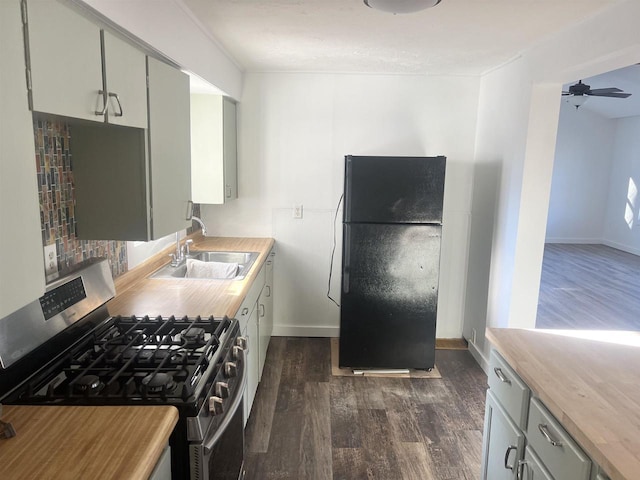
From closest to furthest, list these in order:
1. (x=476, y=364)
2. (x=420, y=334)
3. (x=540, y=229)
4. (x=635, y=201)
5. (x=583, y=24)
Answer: (x=583, y=24) → (x=540, y=229) → (x=420, y=334) → (x=476, y=364) → (x=635, y=201)

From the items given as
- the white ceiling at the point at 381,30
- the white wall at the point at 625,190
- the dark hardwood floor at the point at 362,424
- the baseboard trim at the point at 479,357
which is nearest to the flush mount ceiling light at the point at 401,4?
the white ceiling at the point at 381,30

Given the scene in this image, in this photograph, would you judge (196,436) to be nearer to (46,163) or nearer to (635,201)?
(46,163)

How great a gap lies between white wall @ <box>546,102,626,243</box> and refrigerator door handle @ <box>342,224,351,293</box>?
6749mm

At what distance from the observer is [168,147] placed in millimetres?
2021

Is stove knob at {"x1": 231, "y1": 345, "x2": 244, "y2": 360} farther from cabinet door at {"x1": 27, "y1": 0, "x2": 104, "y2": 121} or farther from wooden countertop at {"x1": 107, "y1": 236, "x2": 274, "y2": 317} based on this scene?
cabinet door at {"x1": 27, "y1": 0, "x2": 104, "y2": 121}

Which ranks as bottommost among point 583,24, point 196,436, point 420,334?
point 420,334

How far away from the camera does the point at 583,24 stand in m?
2.29

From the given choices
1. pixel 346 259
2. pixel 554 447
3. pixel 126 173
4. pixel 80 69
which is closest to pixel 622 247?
pixel 346 259

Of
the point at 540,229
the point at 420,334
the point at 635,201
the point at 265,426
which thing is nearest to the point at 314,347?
the point at 420,334

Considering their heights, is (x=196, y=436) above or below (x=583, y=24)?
below

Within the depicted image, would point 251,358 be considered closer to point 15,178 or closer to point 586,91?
point 15,178

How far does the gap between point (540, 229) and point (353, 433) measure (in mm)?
1760

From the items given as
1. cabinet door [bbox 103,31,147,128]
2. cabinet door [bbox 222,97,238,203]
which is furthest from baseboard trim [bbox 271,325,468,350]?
cabinet door [bbox 103,31,147,128]

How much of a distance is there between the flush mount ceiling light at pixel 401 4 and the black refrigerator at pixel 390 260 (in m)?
1.37
